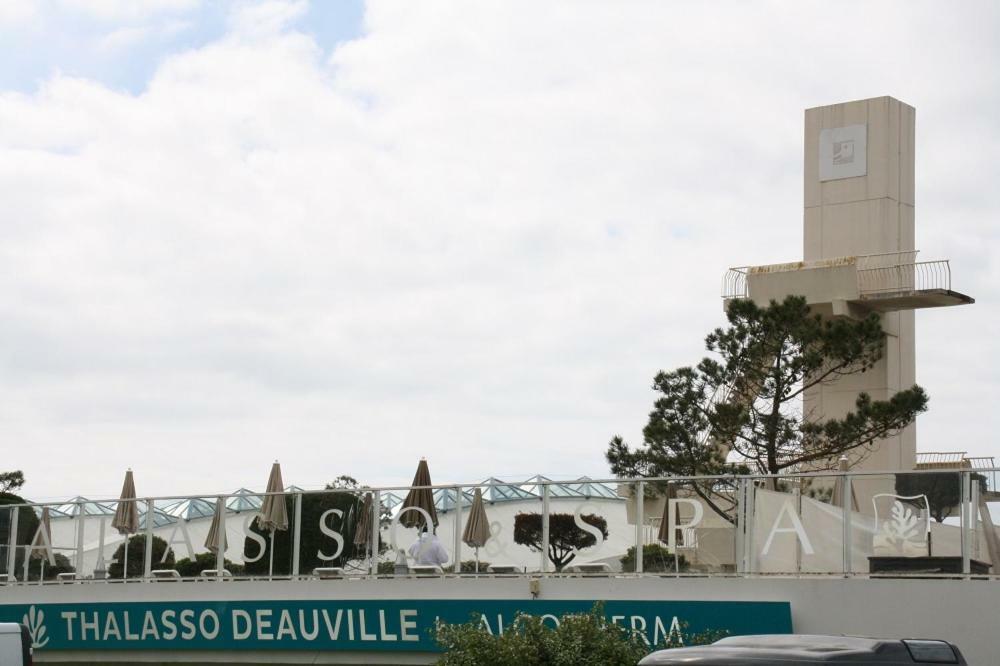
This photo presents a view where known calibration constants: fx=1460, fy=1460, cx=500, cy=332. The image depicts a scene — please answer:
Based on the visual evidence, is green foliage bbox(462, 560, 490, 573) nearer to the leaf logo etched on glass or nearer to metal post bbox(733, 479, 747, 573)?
metal post bbox(733, 479, 747, 573)

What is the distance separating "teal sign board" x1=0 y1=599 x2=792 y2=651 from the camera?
16.9 metres

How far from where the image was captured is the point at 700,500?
17.5 metres

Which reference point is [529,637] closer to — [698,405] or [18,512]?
[18,512]

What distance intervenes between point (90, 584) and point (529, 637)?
8.76m

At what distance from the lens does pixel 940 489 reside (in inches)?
629

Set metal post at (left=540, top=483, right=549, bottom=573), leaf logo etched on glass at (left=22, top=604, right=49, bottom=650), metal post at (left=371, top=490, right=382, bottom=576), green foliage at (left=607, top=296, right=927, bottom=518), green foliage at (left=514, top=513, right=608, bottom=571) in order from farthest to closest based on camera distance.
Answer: green foliage at (left=607, top=296, right=927, bottom=518), leaf logo etched on glass at (left=22, top=604, right=49, bottom=650), metal post at (left=371, top=490, right=382, bottom=576), metal post at (left=540, top=483, right=549, bottom=573), green foliage at (left=514, top=513, right=608, bottom=571)

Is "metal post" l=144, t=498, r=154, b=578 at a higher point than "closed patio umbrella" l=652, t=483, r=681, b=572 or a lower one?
lower

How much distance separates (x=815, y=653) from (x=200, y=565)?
588 inches

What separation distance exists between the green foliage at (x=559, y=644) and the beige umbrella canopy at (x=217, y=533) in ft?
17.3

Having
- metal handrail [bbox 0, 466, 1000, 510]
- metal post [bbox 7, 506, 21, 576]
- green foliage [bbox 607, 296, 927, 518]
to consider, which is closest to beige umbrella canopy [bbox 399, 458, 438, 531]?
metal handrail [bbox 0, 466, 1000, 510]

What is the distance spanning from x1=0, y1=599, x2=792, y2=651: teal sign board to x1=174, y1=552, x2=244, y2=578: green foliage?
66 centimetres

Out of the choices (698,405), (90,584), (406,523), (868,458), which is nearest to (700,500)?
(406,523)

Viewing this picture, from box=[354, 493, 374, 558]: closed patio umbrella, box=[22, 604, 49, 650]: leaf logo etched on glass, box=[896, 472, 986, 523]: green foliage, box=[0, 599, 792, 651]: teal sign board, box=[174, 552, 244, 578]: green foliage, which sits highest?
box=[896, 472, 986, 523]: green foliage

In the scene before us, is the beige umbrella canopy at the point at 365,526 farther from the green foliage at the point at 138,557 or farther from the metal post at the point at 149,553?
the metal post at the point at 149,553
